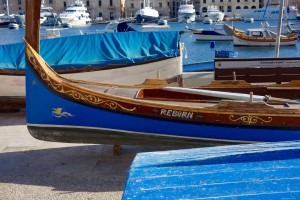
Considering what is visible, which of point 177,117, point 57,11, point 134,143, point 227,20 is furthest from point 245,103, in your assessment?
point 57,11

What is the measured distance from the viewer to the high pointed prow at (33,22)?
7031 mm

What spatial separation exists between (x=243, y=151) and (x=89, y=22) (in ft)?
341

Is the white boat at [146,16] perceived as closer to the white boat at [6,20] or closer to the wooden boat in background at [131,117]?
the white boat at [6,20]

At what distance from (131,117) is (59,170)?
1.38m

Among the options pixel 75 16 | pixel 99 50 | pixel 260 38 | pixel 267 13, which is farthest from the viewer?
pixel 75 16

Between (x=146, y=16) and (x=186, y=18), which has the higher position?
(x=146, y=16)

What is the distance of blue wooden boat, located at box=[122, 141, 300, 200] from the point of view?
8.52 ft

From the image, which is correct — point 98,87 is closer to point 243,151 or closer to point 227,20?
point 243,151

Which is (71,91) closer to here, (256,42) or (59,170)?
(59,170)

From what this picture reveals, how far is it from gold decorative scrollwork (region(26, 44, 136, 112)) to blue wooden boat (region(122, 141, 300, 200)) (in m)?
3.39

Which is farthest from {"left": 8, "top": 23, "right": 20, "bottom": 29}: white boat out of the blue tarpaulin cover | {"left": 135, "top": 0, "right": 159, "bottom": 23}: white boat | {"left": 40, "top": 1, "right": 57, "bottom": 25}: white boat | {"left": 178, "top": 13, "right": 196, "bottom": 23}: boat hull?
the blue tarpaulin cover

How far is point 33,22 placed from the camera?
7090mm

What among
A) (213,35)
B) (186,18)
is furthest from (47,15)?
(213,35)

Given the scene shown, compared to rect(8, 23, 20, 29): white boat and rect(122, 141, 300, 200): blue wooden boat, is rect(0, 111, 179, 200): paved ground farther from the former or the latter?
rect(8, 23, 20, 29): white boat
